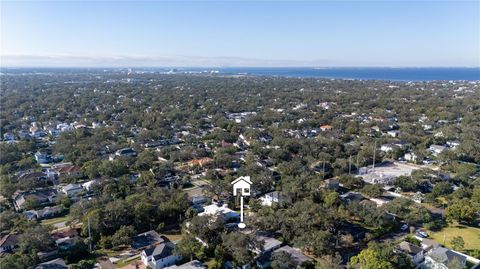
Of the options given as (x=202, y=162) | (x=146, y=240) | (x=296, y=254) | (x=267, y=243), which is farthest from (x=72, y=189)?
(x=296, y=254)

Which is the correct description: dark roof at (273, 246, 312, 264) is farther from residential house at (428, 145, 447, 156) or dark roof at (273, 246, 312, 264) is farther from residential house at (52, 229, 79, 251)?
residential house at (428, 145, 447, 156)

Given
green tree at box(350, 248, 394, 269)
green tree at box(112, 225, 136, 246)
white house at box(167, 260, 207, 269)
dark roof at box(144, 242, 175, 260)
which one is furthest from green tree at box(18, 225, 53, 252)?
green tree at box(350, 248, 394, 269)

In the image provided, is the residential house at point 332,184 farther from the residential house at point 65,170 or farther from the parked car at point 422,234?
the residential house at point 65,170

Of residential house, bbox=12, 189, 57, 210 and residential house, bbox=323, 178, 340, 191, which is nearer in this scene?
residential house, bbox=12, 189, 57, 210

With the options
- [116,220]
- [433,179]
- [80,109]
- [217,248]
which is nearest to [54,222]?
[116,220]

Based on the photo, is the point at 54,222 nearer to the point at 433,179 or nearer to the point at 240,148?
the point at 240,148

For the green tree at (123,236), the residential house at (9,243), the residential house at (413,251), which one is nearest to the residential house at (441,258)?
the residential house at (413,251)
